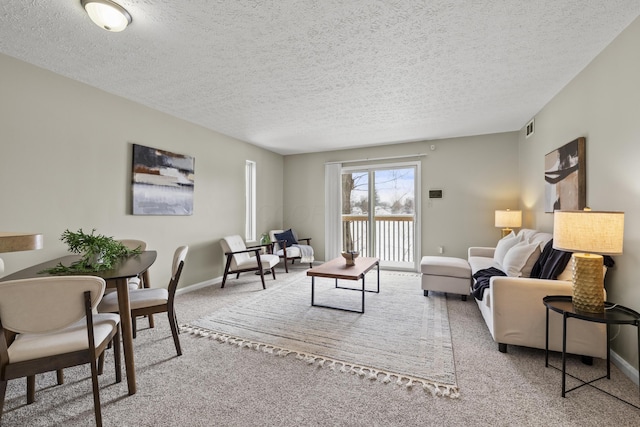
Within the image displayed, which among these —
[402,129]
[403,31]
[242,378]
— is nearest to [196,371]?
[242,378]

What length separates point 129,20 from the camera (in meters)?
1.77

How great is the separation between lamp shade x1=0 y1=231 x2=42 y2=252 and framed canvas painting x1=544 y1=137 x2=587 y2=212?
151 inches

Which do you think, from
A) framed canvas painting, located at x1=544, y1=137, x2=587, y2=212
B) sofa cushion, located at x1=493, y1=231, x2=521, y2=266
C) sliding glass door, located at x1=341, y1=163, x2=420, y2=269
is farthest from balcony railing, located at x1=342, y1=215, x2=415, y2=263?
framed canvas painting, located at x1=544, y1=137, x2=587, y2=212

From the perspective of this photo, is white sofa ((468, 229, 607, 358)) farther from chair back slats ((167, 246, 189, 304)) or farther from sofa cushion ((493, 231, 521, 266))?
chair back slats ((167, 246, 189, 304))

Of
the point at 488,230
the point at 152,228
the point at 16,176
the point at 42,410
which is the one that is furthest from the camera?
the point at 488,230

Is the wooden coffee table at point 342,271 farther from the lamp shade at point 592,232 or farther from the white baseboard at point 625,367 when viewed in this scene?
the white baseboard at point 625,367

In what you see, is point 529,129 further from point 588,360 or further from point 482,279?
point 588,360

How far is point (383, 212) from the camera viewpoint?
534cm

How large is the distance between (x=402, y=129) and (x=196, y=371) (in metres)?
3.95

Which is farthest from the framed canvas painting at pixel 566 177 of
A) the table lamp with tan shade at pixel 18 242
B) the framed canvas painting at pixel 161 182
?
the framed canvas painting at pixel 161 182

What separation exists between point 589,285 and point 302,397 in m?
1.94

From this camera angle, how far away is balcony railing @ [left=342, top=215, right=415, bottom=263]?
5.22 m

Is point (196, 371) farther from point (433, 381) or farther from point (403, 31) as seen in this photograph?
point (403, 31)

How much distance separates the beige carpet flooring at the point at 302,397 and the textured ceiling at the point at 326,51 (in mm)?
2387
